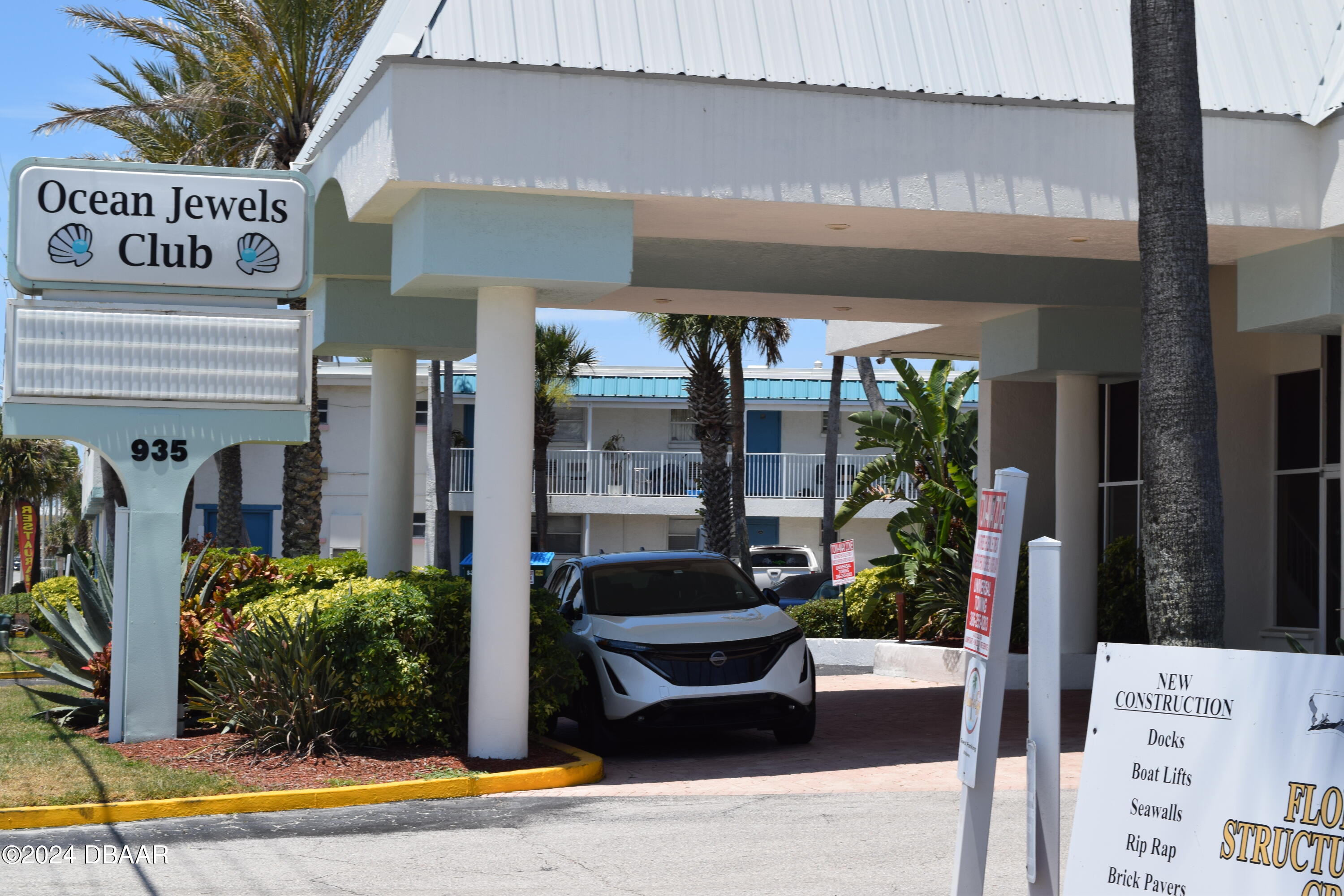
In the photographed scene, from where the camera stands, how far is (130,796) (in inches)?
370

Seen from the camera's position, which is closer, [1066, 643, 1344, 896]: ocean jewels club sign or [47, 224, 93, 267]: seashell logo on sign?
[1066, 643, 1344, 896]: ocean jewels club sign

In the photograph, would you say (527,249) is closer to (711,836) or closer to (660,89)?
(660,89)

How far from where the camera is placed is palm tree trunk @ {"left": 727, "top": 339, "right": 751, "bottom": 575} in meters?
31.9

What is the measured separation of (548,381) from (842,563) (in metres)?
16.8

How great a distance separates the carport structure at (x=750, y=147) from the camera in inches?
412

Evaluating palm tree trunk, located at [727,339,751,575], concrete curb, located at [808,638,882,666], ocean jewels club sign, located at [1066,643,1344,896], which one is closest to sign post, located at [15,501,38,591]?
palm tree trunk, located at [727,339,751,575]

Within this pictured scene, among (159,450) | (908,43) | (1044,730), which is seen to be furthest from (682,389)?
(1044,730)

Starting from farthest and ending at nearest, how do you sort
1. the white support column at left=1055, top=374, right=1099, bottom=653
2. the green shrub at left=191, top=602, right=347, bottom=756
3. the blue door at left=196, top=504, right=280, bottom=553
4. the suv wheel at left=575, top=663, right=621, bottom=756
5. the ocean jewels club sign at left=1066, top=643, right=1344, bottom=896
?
the blue door at left=196, top=504, right=280, bottom=553 < the white support column at left=1055, top=374, right=1099, bottom=653 < the suv wheel at left=575, top=663, right=621, bottom=756 < the green shrub at left=191, top=602, right=347, bottom=756 < the ocean jewels club sign at left=1066, top=643, right=1344, bottom=896

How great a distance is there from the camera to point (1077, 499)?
1698cm

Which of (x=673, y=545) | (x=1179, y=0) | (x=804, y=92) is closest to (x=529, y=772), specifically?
(x=804, y=92)

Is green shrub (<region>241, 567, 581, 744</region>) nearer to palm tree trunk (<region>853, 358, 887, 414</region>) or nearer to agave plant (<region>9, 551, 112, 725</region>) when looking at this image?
agave plant (<region>9, 551, 112, 725</region>)

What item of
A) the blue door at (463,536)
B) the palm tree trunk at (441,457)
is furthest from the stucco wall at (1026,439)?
the blue door at (463,536)

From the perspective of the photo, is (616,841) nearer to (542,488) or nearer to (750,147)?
(750,147)

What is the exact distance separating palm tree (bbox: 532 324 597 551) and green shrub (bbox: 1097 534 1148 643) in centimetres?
2067
